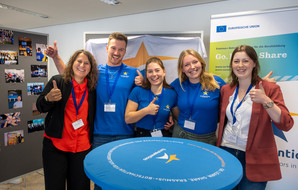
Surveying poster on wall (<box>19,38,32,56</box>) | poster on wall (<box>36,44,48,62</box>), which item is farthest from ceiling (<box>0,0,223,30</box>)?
poster on wall (<box>19,38,32,56</box>)

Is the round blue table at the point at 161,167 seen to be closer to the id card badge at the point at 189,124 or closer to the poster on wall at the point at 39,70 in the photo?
the id card badge at the point at 189,124

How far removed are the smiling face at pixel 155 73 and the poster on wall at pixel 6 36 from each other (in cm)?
230

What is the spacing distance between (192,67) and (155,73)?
0.37 metres

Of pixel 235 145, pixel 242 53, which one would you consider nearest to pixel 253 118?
pixel 235 145

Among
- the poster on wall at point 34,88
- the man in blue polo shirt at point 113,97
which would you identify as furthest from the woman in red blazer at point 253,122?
the poster on wall at point 34,88

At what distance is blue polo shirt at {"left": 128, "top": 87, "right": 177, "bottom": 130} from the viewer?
2123mm

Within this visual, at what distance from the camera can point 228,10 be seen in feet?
13.7

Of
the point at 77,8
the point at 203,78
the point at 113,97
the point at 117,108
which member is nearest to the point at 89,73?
the point at 113,97

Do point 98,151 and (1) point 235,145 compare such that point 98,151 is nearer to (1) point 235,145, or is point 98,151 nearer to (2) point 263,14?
(1) point 235,145

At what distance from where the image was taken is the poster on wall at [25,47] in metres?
3.24

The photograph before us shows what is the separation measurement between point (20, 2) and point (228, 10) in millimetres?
4437

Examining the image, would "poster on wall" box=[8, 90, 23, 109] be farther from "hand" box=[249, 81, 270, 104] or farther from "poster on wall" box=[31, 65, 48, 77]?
"hand" box=[249, 81, 270, 104]

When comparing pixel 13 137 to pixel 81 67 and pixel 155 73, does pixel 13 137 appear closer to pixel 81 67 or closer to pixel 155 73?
pixel 81 67

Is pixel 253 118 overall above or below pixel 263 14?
below
